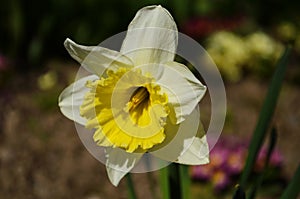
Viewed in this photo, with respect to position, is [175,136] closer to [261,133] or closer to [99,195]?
[261,133]

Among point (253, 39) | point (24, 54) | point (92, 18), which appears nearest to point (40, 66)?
point (24, 54)

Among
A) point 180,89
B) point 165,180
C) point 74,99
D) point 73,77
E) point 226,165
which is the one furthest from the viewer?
point 73,77

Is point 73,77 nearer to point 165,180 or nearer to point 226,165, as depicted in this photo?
point 226,165

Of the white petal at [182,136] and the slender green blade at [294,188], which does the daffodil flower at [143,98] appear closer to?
the white petal at [182,136]

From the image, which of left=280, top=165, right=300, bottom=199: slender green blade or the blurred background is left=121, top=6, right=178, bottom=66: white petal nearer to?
left=280, top=165, right=300, bottom=199: slender green blade

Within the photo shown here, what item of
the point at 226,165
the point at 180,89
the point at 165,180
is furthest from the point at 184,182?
the point at 226,165

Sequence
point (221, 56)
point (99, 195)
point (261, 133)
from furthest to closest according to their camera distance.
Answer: point (221, 56) → point (99, 195) → point (261, 133)
